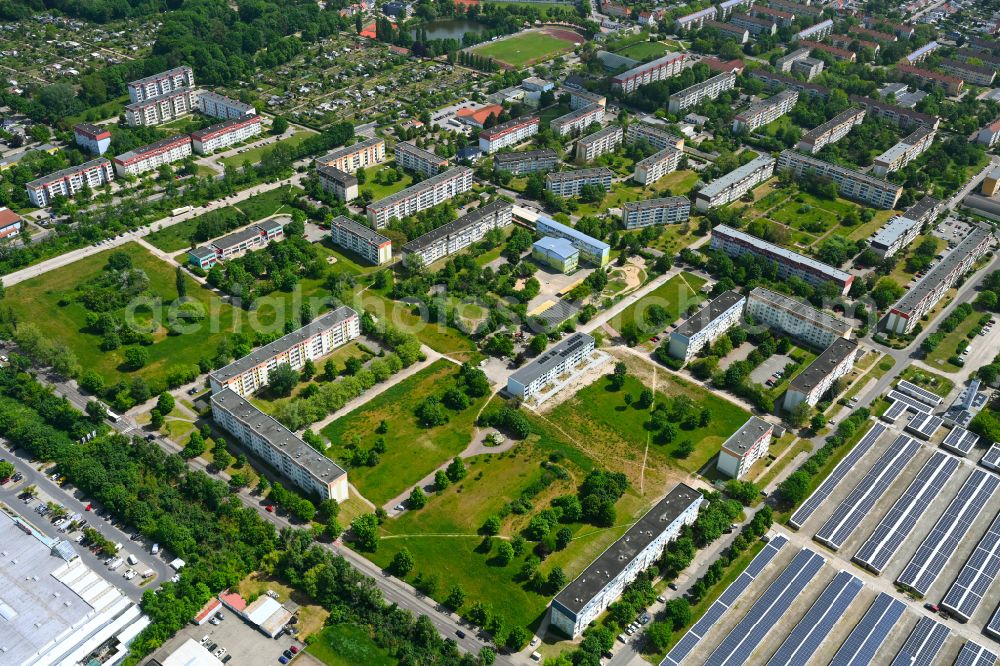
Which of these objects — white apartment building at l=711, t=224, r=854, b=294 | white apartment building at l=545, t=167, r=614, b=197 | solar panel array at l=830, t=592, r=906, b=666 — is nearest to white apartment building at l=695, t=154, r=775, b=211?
white apartment building at l=711, t=224, r=854, b=294

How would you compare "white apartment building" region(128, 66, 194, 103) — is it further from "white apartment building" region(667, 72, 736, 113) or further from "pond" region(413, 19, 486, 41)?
"white apartment building" region(667, 72, 736, 113)

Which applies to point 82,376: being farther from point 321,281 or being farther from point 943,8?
point 943,8

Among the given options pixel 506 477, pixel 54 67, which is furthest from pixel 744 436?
pixel 54 67

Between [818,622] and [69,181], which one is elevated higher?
[69,181]

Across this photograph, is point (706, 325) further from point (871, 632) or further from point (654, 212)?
point (871, 632)

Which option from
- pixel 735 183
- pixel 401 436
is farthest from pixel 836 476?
pixel 735 183

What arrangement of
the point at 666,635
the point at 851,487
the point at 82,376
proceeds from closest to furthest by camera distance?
the point at 666,635
the point at 851,487
the point at 82,376
